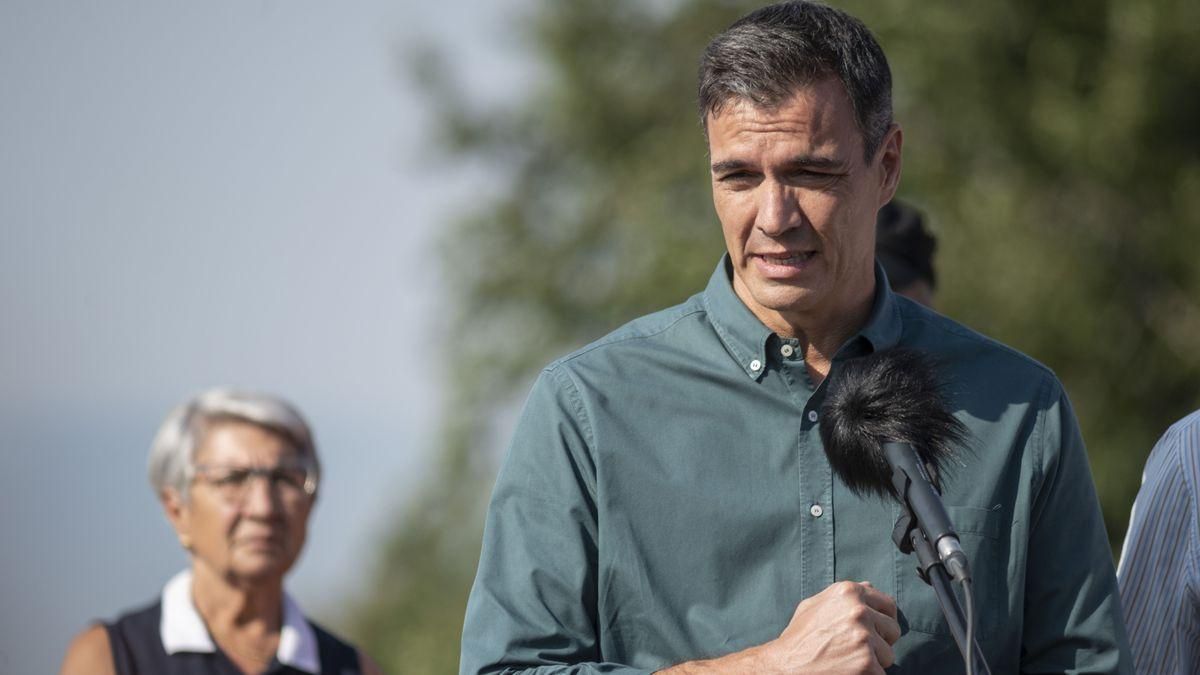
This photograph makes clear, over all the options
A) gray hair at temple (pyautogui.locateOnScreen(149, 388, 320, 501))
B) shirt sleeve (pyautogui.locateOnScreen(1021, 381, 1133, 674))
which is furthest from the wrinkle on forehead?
gray hair at temple (pyautogui.locateOnScreen(149, 388, 320, 501))

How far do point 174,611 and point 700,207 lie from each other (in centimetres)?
732

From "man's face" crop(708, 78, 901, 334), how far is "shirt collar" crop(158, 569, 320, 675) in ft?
8.10

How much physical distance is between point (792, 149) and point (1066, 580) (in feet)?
3.13

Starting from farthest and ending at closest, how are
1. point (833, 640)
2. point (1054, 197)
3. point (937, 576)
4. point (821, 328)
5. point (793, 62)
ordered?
1. point (1054, 197)
2. point (821, 328)
3. point (793, 62)
4. point (833, 640)
5. point (937, 576)

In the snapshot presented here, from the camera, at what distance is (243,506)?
213 inches

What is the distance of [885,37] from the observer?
35.9ft

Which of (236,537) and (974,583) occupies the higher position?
(974,583)

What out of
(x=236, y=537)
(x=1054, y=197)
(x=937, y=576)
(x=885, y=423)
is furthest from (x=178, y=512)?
(x=1054, y=197)

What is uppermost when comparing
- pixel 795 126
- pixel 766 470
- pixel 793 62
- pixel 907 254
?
pixel 793 62

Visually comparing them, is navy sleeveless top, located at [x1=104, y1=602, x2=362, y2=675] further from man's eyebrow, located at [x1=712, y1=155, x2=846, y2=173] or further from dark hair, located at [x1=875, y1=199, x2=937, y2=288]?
man's eyebrow, located at [x1=712, y1=155, x2=846, y2=173]

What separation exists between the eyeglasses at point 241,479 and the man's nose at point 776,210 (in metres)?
2.64

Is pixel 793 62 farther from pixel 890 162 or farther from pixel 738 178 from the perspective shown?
pixel 890 162

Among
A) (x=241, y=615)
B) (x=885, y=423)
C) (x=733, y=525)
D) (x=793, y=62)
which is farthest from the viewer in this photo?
(x=241, y=615)

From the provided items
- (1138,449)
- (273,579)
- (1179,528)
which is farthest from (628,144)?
(1179,528)
